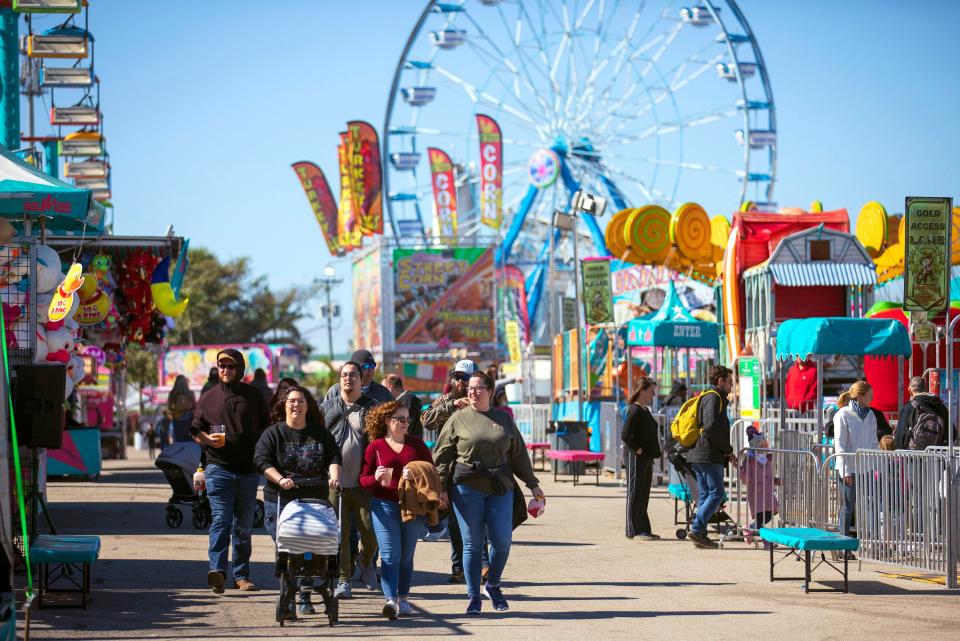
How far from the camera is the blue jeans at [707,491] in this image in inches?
528

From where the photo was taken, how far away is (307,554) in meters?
9.01

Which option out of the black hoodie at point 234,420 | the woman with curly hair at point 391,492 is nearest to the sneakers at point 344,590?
the woman with curly hair at point 391,492

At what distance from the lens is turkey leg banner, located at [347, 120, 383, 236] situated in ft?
179

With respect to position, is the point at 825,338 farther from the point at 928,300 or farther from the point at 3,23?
the point at 3,23

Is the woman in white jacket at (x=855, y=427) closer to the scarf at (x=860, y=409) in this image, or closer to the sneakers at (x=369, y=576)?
the scarf at (x=860, y=409)

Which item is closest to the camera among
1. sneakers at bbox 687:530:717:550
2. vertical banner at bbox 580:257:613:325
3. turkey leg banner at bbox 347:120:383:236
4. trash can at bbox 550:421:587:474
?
sneakers at bbox 687:530:717:550

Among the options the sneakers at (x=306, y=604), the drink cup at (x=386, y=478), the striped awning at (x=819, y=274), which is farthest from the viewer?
the striped awning at (x=819, y=274)

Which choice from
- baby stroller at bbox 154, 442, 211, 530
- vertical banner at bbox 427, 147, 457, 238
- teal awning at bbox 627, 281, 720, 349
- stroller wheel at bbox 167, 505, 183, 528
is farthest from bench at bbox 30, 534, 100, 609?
vertical banner at bbox 427, 147, 457, 238

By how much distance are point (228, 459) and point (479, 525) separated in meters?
1.87

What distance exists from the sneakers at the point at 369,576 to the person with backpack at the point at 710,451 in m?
3.64

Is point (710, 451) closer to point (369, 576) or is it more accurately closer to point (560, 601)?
point (560, 601)

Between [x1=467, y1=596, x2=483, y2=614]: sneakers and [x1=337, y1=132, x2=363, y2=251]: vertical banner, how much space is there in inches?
1806

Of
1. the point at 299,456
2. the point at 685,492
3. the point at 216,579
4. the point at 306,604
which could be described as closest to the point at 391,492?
the point at 299,456

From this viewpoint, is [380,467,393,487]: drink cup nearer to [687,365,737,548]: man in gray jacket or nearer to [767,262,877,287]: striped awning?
[687,365,737,548]: man in gray jacket
